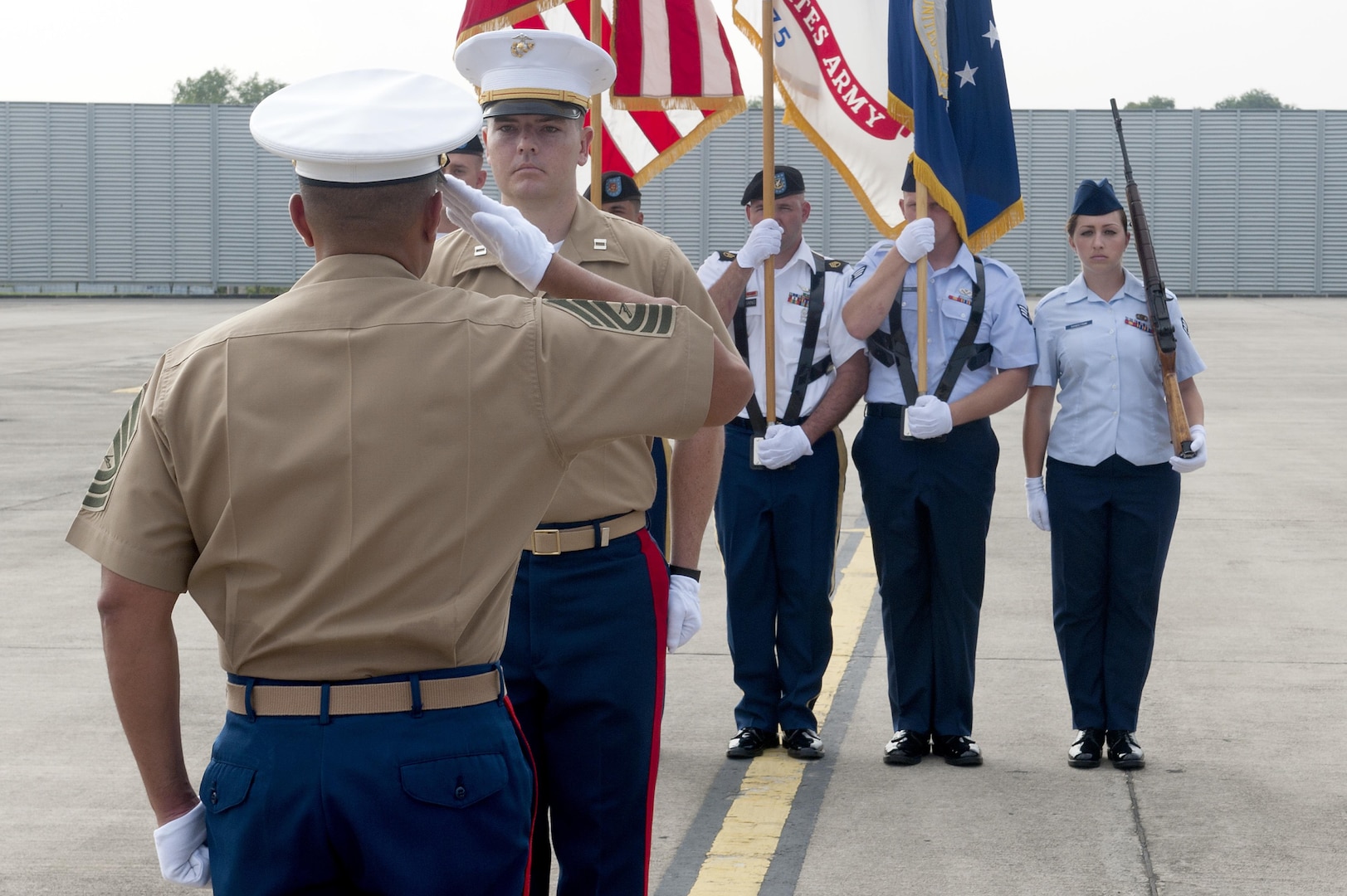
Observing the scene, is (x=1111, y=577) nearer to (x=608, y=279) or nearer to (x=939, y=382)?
(x=939, y=382)

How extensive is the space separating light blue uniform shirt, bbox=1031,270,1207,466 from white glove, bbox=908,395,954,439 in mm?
398

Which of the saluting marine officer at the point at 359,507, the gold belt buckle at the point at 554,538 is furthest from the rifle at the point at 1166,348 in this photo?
the saluting marine officer at the point at 359,507

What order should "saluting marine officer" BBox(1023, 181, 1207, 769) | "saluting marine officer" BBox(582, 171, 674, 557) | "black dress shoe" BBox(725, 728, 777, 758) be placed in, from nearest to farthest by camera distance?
"saluting marine officer" BBox(582, 171, 674, 557) < "saluting marine officer" BBox(1023, 181, 1207, 769) < "black dress shoe" BBox(725, 728, 777, 758)

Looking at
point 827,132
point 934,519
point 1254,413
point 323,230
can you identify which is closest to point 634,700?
point 323,230

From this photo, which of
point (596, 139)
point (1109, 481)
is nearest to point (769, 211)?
point (596, 139)

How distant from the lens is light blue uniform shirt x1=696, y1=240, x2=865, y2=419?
5238 mm

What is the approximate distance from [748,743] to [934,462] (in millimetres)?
1164

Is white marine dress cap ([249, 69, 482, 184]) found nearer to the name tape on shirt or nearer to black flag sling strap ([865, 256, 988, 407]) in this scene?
black flag sling strap ([865, 256, 988, 407])

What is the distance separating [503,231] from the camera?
230 centimetres

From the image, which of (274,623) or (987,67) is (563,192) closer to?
(274,623)

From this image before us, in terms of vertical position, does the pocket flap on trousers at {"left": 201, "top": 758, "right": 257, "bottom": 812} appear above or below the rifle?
below

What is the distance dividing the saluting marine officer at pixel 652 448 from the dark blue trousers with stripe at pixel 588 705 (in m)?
0.30

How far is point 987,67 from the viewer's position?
5.25 metres

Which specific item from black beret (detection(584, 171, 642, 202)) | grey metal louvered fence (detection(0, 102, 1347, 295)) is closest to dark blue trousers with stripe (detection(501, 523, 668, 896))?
black beret (detection(584, 171, 642, 202))
